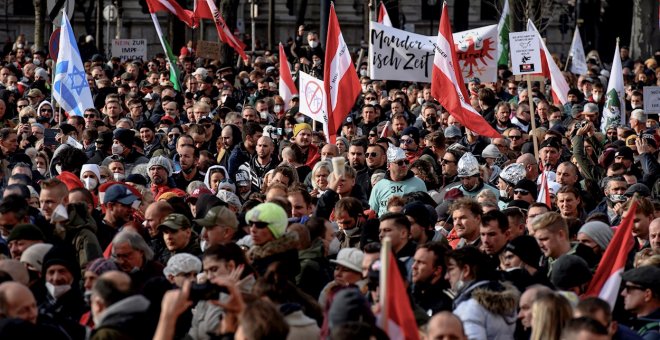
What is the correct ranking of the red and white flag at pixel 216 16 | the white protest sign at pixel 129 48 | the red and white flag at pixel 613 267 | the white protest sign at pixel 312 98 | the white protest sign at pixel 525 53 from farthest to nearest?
the white protest sign at pixel 129 48
the red and white flag at pixel 216 16
the white protest sign at pixel 525 53
the white protest sign at pixel 312 98
the red and white flag at pixel 613 267

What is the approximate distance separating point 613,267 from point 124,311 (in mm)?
3085

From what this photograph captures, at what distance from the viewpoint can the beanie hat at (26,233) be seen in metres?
9.45

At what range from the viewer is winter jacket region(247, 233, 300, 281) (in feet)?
29.2

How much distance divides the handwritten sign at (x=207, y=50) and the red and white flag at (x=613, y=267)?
1775 cm

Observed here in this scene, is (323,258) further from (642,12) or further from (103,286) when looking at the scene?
(642,12)

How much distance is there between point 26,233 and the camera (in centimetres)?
945

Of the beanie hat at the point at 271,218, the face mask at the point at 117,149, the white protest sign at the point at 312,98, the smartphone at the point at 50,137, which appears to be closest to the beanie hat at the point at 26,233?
the beanie hat at the point at 271,218

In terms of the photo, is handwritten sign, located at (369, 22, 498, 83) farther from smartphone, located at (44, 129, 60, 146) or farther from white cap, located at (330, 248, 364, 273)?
white cap, located at (330, 248, 364, 273)

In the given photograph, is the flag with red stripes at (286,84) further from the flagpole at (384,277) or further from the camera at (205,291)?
the flagpole at (384,277)

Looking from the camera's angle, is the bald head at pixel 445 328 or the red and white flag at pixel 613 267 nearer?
the bald head at pixel 445 328

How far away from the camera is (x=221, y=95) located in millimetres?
22344

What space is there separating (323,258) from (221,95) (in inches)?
507

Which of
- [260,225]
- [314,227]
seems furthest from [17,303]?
[314,227]

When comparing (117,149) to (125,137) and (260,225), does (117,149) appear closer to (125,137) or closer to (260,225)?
(125,137)
